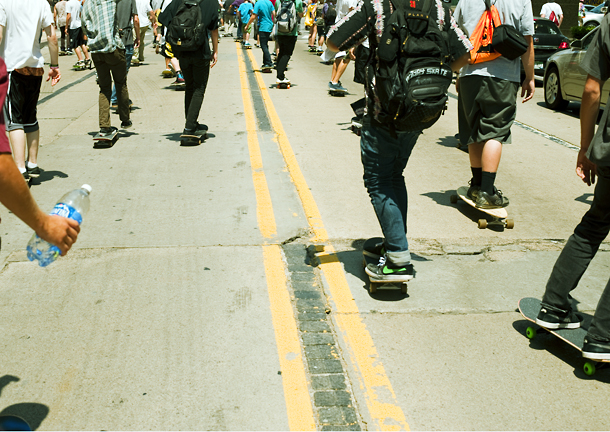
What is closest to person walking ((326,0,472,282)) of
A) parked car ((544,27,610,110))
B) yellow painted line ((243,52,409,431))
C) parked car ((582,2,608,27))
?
yellow painted line ((243,52,409,431))

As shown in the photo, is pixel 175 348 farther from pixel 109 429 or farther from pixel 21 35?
pixel 21 35

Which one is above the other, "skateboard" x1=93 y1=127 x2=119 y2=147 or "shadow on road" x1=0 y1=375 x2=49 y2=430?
"shadow on road" x1=0 y1=375 x2=49 y2=430

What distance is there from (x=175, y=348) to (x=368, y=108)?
1848 millimetres

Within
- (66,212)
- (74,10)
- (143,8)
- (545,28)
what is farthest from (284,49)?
(66,212)

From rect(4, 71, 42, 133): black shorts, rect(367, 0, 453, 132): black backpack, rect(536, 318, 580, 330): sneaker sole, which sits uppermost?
rect(367, 0, 453, 132): black backpack

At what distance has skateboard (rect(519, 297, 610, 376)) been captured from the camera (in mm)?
3383

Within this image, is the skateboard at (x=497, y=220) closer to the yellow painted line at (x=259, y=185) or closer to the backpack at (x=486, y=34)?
the backpack at (x=486, y=34)

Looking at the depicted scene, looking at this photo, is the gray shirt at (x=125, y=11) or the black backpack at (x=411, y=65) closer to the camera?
the black backpack at (x=411, y=65)

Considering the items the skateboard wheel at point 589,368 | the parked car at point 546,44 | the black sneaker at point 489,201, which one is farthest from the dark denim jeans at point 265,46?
the skateboard wheel at point 589,368

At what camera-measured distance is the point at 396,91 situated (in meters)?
3.79

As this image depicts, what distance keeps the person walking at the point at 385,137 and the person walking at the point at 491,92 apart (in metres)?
1.49

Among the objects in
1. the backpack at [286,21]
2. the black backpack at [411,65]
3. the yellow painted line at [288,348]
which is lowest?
the yellow painted line at [288,348]

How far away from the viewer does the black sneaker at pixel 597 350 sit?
3238 mm

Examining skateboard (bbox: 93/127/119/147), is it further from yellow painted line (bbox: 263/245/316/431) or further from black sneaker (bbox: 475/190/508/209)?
black sneaker (bbox: 475/190/508/209)
